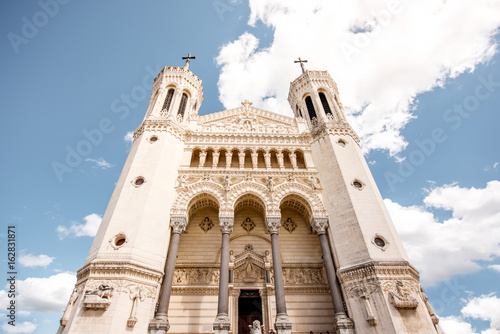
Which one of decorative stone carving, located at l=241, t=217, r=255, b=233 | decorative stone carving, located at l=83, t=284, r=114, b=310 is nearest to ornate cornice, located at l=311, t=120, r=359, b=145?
Answer: decorative stone carving, located at l=241, t=217, r=255, b=233

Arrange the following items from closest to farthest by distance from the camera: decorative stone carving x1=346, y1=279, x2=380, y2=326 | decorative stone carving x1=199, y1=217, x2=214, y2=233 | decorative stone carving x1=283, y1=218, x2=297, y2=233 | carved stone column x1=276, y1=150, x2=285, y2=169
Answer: decorative stone carving x1=346, y1=279, x2=380, y2=326 → decorative stone carving x1=199, y1=217, x2=214, y2=233 → decorative stone carving x1=283, y1=218, x2=297, y2=233 → carved stone column x1=276, y1=150, x2=285, y2=169

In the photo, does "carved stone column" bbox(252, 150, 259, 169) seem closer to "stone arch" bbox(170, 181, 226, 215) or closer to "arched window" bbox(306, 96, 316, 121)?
"stone arch" bbox(170, 181, 226, 215)

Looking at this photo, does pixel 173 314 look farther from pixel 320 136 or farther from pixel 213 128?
pixel 320 136

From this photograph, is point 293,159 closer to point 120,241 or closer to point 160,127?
point 160,127

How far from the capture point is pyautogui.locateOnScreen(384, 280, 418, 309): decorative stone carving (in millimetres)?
10961

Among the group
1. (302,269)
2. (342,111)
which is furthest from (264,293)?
(342,111)

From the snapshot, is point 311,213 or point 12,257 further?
point 311,213

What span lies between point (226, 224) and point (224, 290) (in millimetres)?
3473

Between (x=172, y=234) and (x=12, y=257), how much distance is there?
7.09 m

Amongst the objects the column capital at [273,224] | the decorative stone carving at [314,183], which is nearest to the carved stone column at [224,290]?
the column capital at [273,224]

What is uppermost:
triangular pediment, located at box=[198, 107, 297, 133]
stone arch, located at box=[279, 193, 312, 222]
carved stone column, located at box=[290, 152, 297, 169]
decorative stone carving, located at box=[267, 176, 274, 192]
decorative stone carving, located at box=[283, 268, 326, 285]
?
triangular pediment, located at box=[198, 107, 297, 133]

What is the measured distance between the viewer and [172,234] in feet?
47.1

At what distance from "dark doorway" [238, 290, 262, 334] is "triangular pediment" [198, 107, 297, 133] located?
38.2 feet

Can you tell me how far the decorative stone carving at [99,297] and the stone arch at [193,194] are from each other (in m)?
4.91
